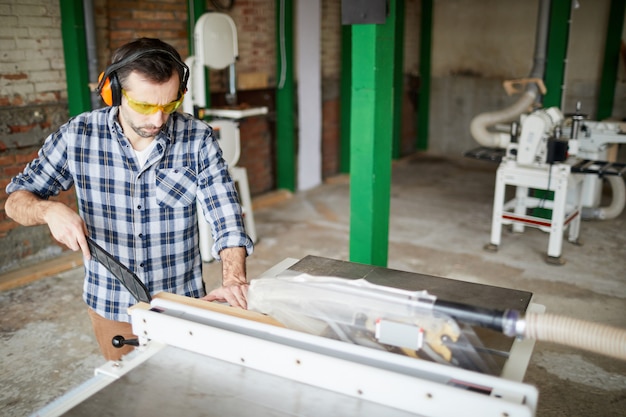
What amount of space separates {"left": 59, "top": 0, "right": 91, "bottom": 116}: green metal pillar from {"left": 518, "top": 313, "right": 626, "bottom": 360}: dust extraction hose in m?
3.87

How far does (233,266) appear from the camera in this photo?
176cm

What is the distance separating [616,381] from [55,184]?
278cm

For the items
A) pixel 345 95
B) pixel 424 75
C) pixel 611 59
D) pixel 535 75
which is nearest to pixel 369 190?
pixel 535 75

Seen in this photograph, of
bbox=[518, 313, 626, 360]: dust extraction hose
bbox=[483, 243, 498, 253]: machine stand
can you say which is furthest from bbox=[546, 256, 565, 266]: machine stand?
bbox=[518, 313, 626, 360]: dust extraction hose

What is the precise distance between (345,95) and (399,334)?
20.6ft

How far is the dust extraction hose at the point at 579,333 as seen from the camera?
1.09 meters

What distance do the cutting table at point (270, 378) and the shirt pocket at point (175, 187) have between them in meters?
0.51

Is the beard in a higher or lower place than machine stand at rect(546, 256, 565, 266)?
higher

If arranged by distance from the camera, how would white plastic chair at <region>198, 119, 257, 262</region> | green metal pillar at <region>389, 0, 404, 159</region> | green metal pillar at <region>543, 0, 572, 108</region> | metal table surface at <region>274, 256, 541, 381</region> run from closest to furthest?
metal table surface at <region>274, 256, 541, 381</region> → white plastic chair at <region>198, 119, 257, 262</region> → green metal pillar at <region>543, 0, 572, 108</region> → green metal pillar at <region>389, 0, 404, 159</region>

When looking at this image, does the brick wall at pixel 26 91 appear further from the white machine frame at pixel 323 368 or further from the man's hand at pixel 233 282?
the white machine frame at pixel 323 368

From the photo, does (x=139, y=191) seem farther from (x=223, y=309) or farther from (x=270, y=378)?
(x=270, y=378)

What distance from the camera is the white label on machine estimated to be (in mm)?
1230

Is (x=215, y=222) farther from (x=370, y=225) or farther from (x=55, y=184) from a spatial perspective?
(x=370, y=225)

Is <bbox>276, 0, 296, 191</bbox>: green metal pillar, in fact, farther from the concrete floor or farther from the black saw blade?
the black saw blade
